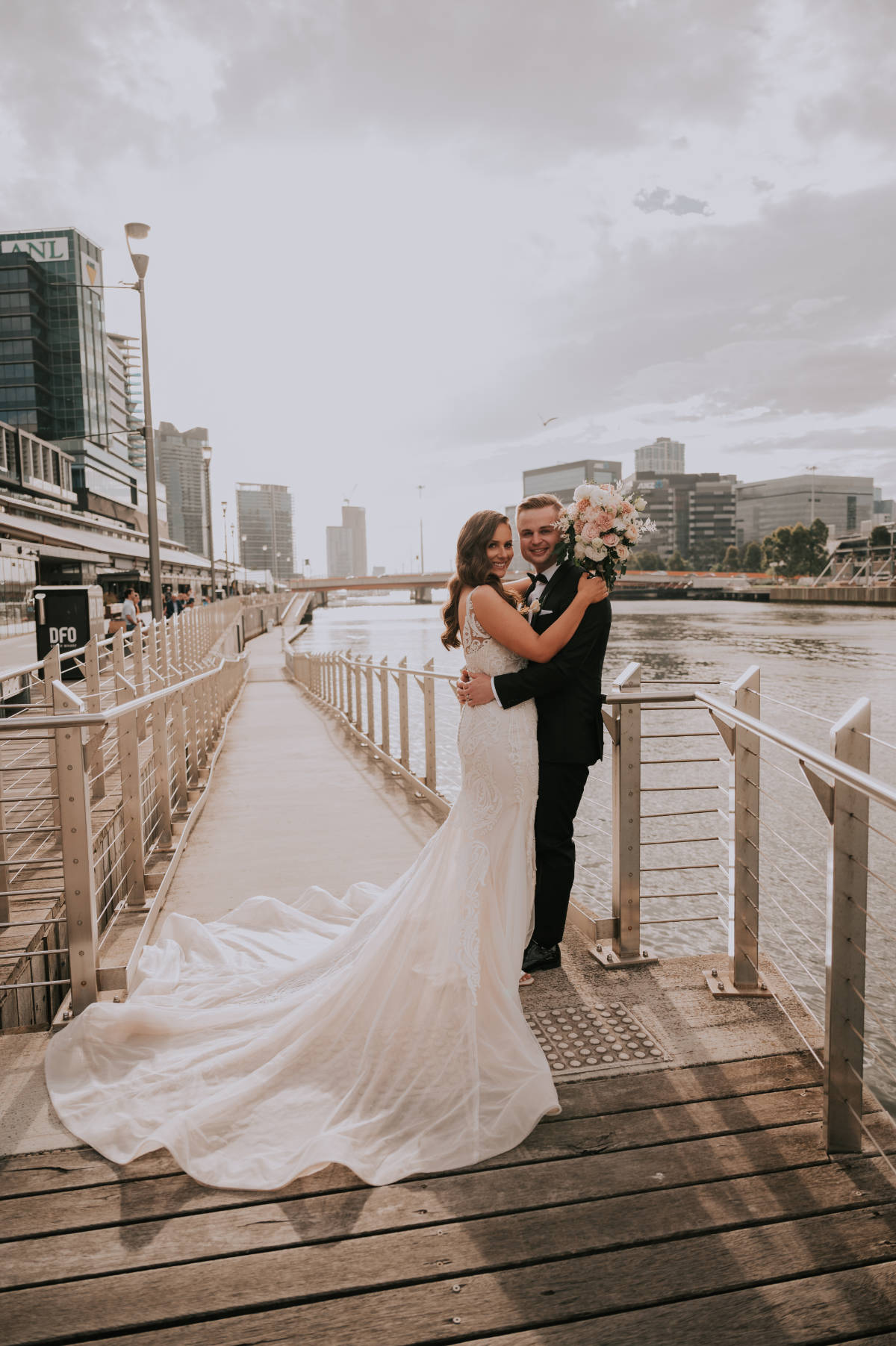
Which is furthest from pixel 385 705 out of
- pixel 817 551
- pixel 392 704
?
pixel 817 551

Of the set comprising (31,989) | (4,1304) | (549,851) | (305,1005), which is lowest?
(31,989)

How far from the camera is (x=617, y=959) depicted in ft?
11.4

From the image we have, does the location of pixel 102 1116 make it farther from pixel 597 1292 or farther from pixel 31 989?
pixel 31 989

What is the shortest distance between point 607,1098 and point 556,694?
1.29m

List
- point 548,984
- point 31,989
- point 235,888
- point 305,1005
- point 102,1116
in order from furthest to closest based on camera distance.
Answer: point 235,888 < point 31,989 < point 548,984 < point 305,1005 < point 102,1116

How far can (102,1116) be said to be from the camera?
8.18 ft

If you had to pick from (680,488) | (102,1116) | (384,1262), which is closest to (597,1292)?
(384,1262)

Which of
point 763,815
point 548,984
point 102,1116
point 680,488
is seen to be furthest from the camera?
point 680,488

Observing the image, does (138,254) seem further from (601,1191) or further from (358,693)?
(601,1191)

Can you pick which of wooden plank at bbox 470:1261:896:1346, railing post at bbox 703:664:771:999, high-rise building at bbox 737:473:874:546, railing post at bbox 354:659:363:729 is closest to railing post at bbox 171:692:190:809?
railing post at bbox 354:659:363:729

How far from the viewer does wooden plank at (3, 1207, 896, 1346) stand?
1.79m

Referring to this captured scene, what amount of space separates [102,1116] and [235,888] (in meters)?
2.61

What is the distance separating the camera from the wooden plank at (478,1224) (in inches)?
77.9

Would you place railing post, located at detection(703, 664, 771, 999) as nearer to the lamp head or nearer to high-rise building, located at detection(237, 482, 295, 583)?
the lamp head
